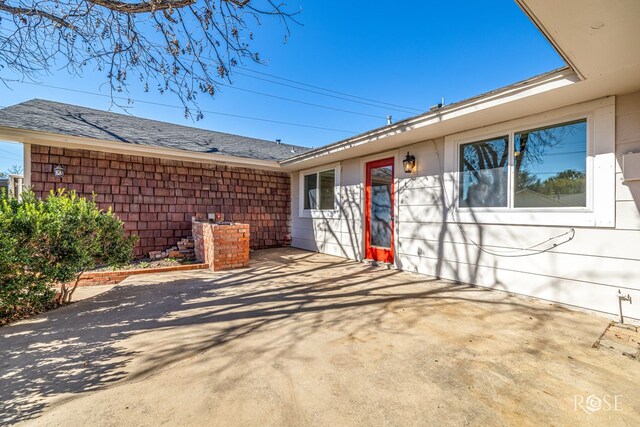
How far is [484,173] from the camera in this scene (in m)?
3.88

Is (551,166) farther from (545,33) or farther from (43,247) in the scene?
(43,247)

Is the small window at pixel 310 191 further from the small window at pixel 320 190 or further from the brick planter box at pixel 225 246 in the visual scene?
the brick planter box at pixel 225 246

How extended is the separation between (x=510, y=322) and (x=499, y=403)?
1476 mm

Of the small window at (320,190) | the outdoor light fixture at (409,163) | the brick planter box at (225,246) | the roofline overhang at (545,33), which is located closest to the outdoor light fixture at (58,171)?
the brick planter box at (225,246)

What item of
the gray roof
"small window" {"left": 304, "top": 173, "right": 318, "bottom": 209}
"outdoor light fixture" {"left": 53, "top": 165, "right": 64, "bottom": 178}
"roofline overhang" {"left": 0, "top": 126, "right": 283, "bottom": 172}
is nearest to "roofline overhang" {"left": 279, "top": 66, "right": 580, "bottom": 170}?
"small window" {"left": 304, "top": 173, "right": 318, "bottom": 209}

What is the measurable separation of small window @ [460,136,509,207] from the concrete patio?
139 cm

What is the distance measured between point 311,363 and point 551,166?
141 inches

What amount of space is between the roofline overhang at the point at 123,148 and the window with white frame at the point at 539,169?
4.92 meters

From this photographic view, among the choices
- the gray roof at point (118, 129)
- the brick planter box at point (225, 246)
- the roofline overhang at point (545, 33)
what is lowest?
the brick planter box at point (225, 246)

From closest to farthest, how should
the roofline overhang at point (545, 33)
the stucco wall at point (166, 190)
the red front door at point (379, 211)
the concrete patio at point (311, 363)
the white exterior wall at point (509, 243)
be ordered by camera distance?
the concrete patio at point (311, 363) → the roofline overhang at point (545, 33) → the white exterior wall at point (509, 243) → the red front door at point (379, 211) → the stucco wall at point (166, 190)

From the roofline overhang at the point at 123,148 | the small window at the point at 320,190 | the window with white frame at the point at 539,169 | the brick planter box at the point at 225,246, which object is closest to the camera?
the window with white frame at the point at 539,169

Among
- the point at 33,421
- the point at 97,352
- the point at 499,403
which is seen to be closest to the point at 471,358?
the point at 499,403

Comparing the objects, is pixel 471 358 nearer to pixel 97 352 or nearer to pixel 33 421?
pixel 33 421

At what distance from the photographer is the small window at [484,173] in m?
3.68
